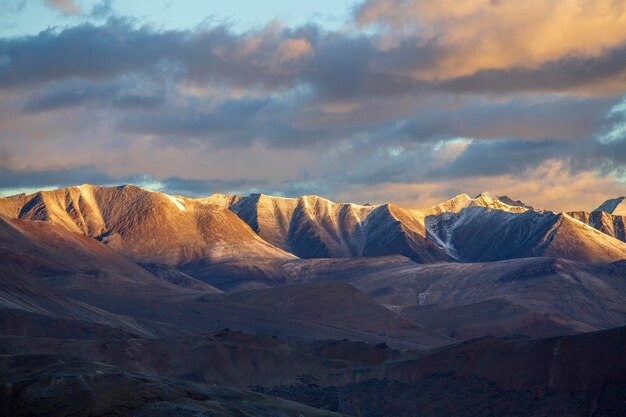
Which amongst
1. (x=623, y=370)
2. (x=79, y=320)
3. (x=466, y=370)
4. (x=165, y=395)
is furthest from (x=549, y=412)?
(x=79, y=320)

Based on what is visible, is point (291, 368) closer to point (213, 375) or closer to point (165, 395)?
point (213, 375)

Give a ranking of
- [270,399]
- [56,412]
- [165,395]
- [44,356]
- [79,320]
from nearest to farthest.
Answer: [56,412] < [165,395] < [44,356] < [270,399] < [79,320]

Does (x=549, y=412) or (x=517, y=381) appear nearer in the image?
(x=549, y=412)

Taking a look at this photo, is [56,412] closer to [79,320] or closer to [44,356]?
[44,356]

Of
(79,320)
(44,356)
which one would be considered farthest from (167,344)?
(44,356)

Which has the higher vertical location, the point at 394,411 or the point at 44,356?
the point at 44,356

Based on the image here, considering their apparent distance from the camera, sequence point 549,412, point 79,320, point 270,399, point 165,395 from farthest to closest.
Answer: point 79,320 → point 549,412 → point 270,399 → point 165,395

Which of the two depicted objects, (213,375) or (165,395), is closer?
(165,395)

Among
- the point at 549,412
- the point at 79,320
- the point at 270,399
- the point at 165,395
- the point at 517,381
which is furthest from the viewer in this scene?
the point at 79,320

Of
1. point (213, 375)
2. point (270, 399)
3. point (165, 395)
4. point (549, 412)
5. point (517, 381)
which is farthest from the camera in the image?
point (213, 375)

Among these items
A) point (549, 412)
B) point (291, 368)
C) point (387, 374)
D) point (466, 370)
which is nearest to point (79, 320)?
point (291, 368)
